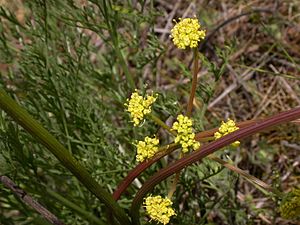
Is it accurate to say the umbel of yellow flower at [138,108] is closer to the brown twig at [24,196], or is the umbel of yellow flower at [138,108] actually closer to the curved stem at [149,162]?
the curved stem at [149,162]

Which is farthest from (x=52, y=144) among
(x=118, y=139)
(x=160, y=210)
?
(x=118, y=139)

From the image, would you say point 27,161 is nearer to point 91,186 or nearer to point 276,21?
point 91,186

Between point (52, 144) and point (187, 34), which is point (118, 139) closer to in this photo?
point (187, 34)

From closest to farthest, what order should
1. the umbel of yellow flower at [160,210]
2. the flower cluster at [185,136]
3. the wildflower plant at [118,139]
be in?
the wildflower plant at [118,139]
the flower cluster at [185,136]
the umbel of yellow flower at [160,210]

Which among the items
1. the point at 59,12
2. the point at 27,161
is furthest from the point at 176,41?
the point at 59,12

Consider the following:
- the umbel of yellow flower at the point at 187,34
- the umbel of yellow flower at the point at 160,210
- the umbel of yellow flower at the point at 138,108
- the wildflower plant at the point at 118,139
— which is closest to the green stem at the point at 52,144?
the wildflower plant at the point at 118,139

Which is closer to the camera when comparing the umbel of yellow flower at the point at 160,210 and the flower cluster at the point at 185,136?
the flower cluster at the point at 185,136

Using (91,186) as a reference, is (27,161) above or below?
above
